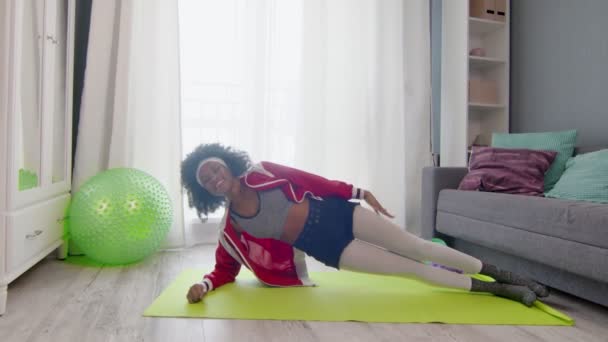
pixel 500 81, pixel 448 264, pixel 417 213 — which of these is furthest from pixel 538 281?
pixel 500 81

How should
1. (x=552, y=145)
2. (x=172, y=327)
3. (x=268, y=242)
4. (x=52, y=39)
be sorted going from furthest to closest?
(x=552, y=145)
(x=52, y=39)
(x=268, y=242)
(x=172, y=327)

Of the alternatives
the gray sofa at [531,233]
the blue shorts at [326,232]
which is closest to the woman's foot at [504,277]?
the gray sofa at [531,233]

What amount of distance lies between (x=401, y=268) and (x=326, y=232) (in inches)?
11.8

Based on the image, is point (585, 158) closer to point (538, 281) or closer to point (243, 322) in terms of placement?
point (538, 281)

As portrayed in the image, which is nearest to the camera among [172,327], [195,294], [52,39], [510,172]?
[172,327]

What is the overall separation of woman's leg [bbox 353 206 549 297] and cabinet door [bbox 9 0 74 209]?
130 centimetres

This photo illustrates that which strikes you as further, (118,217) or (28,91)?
(118,217)

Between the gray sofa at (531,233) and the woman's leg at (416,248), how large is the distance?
129 mm

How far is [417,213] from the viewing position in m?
3.33

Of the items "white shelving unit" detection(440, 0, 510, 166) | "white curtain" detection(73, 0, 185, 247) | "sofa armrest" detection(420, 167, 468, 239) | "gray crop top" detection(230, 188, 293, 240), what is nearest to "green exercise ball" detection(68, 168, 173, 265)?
"white curtain" detection(73, 0, 185, 247)

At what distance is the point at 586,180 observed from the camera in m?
2.07

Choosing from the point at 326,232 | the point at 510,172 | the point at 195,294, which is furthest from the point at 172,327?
the point at 510,172

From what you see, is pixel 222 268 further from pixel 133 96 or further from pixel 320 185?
pixel 133 96

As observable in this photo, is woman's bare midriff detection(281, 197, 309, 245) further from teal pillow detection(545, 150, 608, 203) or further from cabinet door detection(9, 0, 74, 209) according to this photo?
teal pillow detection(545, 150, 608, 203)
